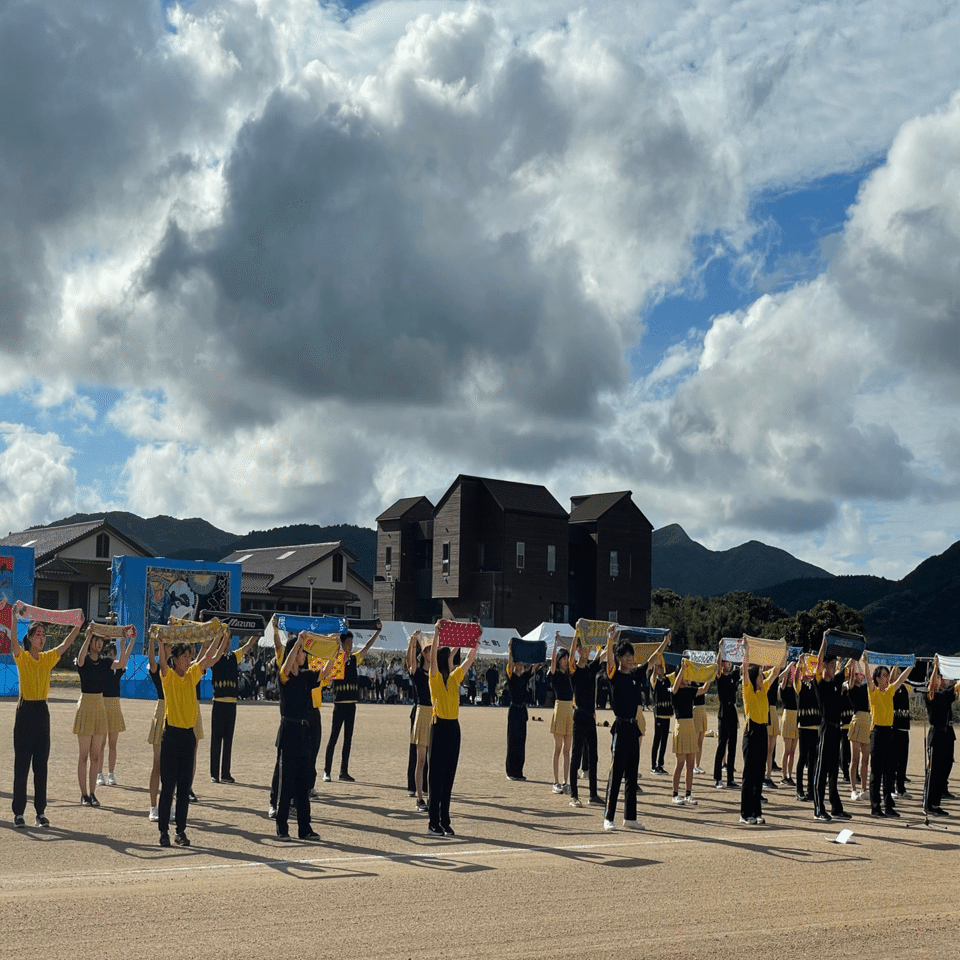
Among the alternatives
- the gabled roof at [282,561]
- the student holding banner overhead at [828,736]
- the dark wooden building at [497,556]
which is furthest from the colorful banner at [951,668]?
the gabled roof at [282,561]

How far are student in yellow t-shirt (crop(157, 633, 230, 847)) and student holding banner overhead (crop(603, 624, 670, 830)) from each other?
446 centimetres

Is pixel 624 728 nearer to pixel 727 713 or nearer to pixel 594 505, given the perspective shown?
pixel 727 713

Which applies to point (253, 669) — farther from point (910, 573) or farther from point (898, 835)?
point (910, 573)

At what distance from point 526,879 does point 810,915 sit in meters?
2.46

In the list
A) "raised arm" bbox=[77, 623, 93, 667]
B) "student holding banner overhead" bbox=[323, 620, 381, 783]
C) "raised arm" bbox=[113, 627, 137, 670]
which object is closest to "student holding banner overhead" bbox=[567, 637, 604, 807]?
"student holding banner overhead" bbox=[323, 620, 381, 783]

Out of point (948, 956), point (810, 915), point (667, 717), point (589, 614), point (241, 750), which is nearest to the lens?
point (948, 956)

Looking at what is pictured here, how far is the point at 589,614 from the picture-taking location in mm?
71750

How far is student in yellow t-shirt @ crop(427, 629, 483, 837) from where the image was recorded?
1192cm

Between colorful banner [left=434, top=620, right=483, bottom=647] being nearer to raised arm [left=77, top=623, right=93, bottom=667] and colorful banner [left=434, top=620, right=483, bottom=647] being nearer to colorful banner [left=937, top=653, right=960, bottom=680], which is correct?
raised arm [left=77, top=623, right=93, bottom=667]

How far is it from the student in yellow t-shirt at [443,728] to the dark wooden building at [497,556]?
5487 cm

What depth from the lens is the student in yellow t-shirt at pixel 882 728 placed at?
15.4 m

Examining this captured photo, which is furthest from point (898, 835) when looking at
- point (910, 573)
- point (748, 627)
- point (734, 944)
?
point (910, 573)

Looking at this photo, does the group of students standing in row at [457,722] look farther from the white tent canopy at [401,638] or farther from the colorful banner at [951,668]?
the white tent canopy at [401,638]

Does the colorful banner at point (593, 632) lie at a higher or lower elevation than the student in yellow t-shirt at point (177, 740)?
higher
